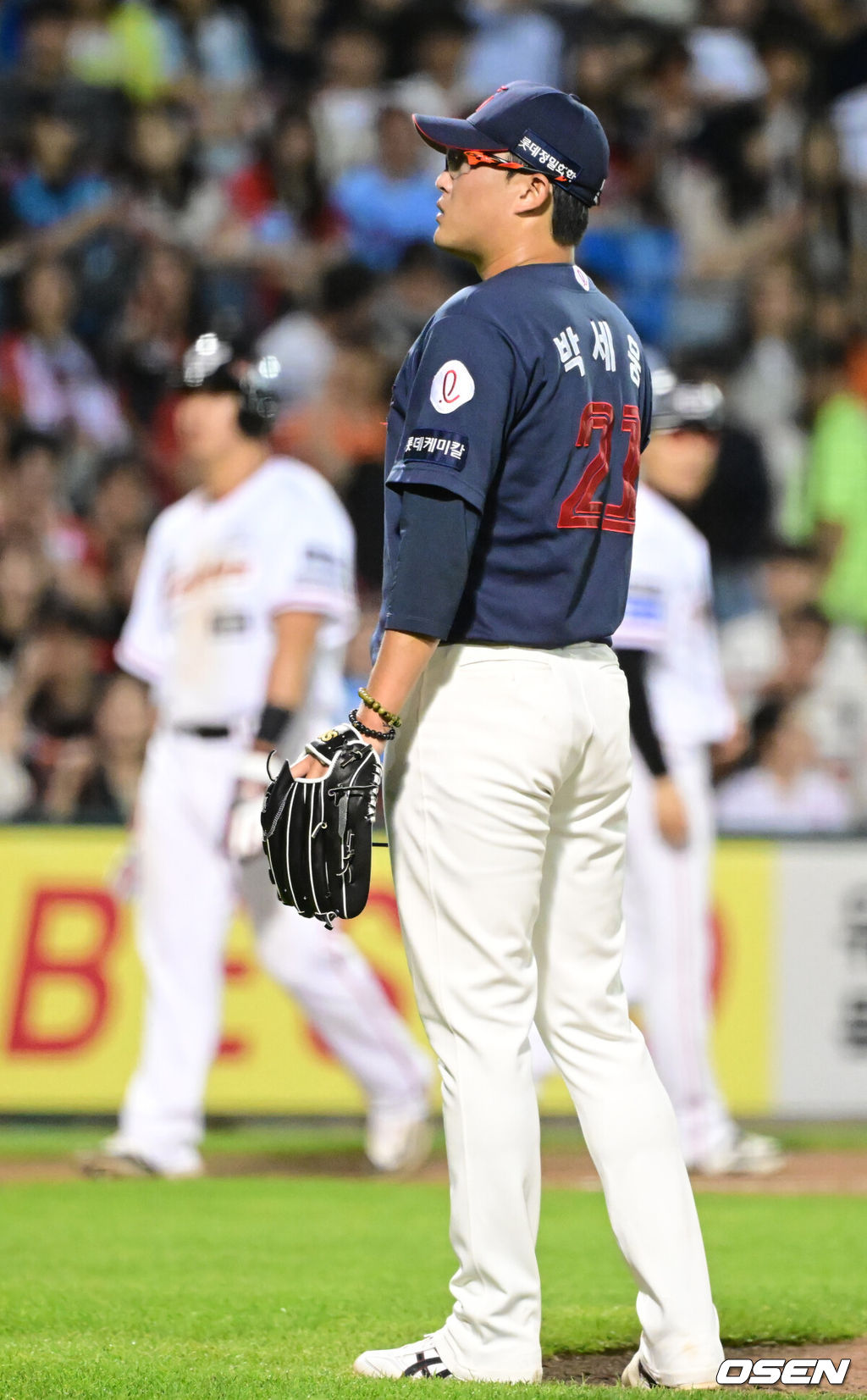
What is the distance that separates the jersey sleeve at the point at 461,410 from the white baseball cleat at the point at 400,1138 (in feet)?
12.5

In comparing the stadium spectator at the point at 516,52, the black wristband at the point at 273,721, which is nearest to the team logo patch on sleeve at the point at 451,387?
the black wristband at the point at 273,721

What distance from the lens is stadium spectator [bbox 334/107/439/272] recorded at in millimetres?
12297

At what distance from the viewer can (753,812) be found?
9414mm

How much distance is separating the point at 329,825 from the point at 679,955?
360 cm

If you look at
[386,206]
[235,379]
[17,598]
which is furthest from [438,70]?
[235,379]

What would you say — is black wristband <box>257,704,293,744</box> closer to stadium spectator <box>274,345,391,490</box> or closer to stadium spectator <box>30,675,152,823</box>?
stadium spectator <box>30,675,152,823</box>

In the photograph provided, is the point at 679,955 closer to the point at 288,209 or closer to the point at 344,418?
the point at 344,418

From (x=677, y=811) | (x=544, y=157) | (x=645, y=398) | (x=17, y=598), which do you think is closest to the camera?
(x=544, y=157)

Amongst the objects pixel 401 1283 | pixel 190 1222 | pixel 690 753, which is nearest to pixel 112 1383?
pixel 401 1283

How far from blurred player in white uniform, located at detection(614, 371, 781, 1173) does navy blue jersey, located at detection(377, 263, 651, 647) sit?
2957 mm

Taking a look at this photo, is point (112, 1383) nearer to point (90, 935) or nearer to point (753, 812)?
point (90, 935)

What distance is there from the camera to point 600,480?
3.66m

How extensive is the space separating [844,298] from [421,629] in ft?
32.1

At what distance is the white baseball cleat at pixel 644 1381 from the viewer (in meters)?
3.48
